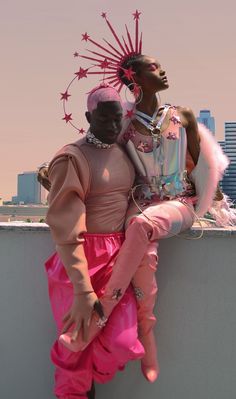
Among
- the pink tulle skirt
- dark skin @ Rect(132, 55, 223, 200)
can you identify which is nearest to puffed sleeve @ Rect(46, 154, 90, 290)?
the pink tulle skirt

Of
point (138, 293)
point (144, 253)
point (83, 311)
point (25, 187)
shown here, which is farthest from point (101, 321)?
point (25, 187)

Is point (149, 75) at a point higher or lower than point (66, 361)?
higher

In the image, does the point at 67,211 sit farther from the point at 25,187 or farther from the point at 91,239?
the point at 25,187

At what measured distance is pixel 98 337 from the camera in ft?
5.94

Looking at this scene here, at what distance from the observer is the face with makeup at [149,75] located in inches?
81.7

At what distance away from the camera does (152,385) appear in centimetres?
214

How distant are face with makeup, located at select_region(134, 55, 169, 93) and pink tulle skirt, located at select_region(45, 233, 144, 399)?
0.68 m

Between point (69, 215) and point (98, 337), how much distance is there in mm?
485

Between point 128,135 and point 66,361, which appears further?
point 128,135

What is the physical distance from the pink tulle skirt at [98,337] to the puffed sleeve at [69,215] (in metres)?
0.10

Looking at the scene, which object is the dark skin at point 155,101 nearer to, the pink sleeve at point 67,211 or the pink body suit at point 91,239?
the pink body suit at point 91,239

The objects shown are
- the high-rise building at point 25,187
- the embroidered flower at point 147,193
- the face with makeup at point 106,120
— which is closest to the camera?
the face with makeup at point 106,120

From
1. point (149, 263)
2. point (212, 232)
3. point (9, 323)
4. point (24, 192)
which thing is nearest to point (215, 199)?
point (212, 232)

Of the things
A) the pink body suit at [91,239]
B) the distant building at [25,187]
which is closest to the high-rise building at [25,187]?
the distant building at [25,187]
